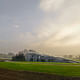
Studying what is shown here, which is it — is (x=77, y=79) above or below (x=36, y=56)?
below

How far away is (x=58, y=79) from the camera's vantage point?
20.6 metres

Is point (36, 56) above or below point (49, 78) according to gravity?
above

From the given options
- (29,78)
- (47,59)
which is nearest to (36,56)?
(47,59)

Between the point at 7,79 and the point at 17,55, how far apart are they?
76.1 metres

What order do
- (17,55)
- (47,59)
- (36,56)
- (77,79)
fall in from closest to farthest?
1. (77,79)
2. (47,59)
3. (36,56)
4. (17,55)

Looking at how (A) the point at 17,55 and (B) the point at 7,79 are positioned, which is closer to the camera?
(B) the point at 7,79

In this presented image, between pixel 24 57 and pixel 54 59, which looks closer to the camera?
pixel 54 59

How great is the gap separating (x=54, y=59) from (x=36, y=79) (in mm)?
61876

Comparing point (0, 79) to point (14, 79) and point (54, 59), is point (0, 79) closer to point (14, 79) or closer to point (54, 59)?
point (14, 79)

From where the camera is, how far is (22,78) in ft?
69.9

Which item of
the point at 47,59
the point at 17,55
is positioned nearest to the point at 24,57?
the point at 17,55

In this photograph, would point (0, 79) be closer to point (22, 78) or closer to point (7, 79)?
point (7, 79)

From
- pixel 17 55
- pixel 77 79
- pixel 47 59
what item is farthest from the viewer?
pixel 17 55

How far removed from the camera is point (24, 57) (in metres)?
91.1
